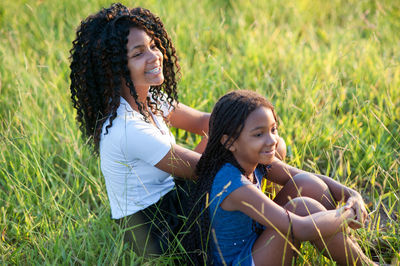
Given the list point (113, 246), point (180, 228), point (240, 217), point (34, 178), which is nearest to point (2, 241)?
point (34, 178)

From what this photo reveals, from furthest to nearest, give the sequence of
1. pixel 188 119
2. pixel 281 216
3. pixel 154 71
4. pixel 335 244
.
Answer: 1. pixel 188 119
2. pixel 154 71
3. pixel 335 244
4. pixel 281 216

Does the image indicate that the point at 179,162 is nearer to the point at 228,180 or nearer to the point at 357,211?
the point at 228,180

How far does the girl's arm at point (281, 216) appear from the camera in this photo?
74.3 inches

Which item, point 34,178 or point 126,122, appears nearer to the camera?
point 126,122

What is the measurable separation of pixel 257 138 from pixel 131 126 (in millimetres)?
578

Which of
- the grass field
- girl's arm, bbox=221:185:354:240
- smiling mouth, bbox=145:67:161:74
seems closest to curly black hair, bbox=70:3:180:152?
smiling mouth, bbox=145:67:161:74

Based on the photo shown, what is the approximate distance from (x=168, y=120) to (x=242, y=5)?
2.67 m

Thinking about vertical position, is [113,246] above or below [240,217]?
below

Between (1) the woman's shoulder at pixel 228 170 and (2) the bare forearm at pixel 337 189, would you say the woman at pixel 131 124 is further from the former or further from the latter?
(2) the bare forearm at pixel 337 189

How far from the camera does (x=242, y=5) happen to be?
16.3 ft

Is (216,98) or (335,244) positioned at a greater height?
(216,98)

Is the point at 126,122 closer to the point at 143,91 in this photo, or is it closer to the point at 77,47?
the point at 143,91

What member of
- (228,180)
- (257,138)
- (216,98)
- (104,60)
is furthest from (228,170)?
(216,98)

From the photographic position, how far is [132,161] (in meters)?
2.23
